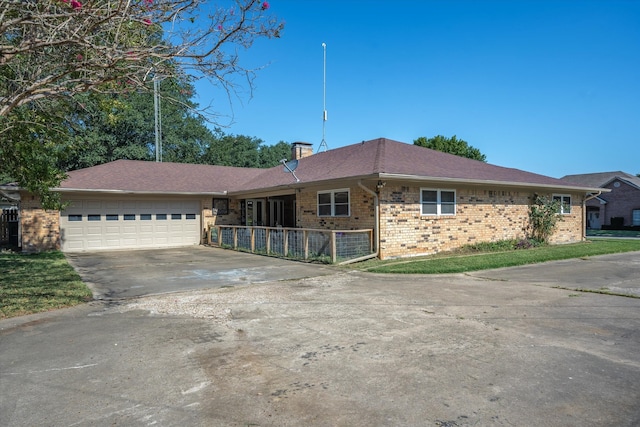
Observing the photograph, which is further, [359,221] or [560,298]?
[359,221]

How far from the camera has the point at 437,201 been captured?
1401 cm

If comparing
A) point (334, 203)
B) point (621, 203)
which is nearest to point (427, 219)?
point (334, 203)

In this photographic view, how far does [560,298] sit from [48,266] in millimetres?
13178

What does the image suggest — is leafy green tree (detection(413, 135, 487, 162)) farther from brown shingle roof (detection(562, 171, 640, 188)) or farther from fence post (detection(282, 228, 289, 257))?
fence post (detection(282, 228, 289, 257))

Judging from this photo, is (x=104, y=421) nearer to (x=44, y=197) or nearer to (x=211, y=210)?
(x=44, y=197)

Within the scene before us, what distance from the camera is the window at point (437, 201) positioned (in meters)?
13.7

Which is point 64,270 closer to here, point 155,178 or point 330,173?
point 330,173

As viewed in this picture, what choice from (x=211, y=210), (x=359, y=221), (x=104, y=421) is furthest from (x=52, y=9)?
(x=211, y=210)

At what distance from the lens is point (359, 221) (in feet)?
43.5

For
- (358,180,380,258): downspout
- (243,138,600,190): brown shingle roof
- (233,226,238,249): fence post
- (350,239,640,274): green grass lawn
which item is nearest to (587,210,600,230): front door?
(243,138,600,190): brown shingle roof

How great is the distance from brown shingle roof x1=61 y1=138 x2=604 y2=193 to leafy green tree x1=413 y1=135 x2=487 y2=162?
2226 cm

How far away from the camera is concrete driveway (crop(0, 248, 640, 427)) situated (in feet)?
10.5

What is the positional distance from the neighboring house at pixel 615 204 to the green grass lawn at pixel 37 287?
4206 centimetres

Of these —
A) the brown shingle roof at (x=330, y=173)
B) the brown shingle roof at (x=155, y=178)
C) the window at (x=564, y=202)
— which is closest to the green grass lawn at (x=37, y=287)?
the brown shingle roof at (x=155, y=178)
